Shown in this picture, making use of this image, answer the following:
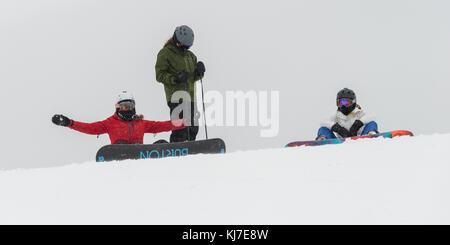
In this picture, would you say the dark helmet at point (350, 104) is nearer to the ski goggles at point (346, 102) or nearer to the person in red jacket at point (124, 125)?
the ski goggles at point (346, 102)

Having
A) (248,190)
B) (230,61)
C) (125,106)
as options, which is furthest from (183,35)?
(230,61)

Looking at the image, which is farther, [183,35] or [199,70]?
[199,70]

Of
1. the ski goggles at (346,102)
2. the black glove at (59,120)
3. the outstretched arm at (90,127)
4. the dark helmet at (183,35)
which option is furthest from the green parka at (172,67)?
the ski goggles at (346,102)

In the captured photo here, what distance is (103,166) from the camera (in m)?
3.54

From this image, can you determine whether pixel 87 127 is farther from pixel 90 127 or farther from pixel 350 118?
pixel 350 118

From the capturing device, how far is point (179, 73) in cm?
533

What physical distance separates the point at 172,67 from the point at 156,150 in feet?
3.56

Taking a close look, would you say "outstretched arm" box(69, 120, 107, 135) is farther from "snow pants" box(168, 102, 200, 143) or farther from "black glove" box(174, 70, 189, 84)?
"black glove" box(174, 70, 189, 84)

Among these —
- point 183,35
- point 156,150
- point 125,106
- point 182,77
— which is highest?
point 183,35

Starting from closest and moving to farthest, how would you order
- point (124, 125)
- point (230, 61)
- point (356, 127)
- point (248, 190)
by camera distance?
1. point (248, 190)
2. point (124, 125)
3. point (356, 127)
4. point (230, 61)

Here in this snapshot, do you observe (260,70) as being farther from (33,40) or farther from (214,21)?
(33,40)

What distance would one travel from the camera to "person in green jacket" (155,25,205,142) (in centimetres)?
534

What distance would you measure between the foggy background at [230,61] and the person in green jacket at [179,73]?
5.13 meters
